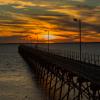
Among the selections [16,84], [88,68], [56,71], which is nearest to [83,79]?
[88,68]

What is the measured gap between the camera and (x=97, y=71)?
25.4 meters

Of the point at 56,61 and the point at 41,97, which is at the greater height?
the point at 56,61

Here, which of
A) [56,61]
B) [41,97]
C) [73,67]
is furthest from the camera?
[41,97]

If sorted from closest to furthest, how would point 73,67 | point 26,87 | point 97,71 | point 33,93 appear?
point 97,71
point 73,67
point 33,93
point 26,87

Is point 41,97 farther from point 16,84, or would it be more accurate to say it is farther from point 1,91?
point 16,84

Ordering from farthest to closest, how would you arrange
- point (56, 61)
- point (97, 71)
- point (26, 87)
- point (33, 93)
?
point (26, 87)
point (33, 93)
point (56, 61)
point (97, 71)

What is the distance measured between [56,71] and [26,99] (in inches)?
220

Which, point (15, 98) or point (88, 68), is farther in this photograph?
point (15, 98)

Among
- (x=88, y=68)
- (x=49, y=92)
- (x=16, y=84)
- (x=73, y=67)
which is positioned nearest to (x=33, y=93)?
(x=49, y=92)

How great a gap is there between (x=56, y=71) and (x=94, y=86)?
60.7 ft

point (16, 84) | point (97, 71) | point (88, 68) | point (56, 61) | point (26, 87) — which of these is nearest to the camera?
point (97, 71)

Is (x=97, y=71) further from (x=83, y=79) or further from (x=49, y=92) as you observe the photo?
(x=49, y=92)

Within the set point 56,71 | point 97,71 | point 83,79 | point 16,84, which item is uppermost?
point 97,71

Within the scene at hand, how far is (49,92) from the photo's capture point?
45.9 meters
